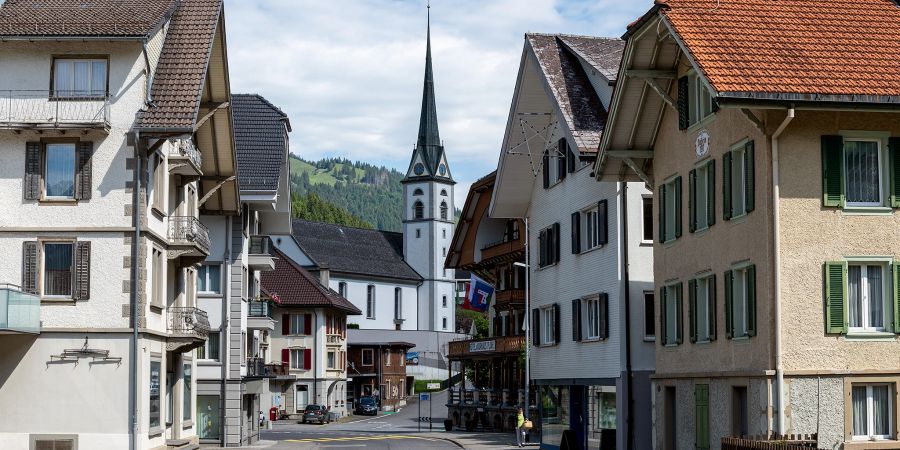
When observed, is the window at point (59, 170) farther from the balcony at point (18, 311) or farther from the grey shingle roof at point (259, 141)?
the grey shingle roof at point (259, 141)

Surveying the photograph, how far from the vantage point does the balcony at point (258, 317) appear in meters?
56.7

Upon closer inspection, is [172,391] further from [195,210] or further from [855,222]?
[855,222]

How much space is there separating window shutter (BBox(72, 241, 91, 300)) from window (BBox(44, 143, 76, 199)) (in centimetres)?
124

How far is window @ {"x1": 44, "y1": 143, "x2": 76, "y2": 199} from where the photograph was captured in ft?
103

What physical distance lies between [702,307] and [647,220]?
961 centimetres

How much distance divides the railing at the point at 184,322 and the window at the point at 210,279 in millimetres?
13316

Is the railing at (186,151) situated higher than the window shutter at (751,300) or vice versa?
the railing at (186,151)

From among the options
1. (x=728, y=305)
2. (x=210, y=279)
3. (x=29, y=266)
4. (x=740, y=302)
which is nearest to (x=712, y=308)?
(x=728, y=305)

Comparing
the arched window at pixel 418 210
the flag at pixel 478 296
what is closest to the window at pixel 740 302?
the flag at pixel 478 296

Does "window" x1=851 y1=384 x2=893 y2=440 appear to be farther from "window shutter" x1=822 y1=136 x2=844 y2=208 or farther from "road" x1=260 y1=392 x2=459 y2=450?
"road" x1=260 y1=392 x2=459 y2=450

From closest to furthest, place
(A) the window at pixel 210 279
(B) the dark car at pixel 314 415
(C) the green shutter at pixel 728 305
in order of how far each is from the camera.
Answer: (C) the green shutter at pixel 728 305, (A) the window at pixel 210 279, (B) the dark car at pixel 314 415

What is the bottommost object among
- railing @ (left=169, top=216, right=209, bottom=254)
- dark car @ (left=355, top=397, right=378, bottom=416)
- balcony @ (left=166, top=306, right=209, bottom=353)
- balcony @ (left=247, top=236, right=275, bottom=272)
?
dark car @ (left=355, top=397, right=378, bottom=416)

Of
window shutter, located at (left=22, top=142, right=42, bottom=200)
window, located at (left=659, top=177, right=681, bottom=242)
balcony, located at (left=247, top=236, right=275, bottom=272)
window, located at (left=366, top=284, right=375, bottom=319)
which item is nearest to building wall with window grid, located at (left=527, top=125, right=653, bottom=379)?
window, located at (left=659, top=177, right=681, bottom=242)

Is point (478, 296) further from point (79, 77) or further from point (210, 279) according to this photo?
point (79, 77)
